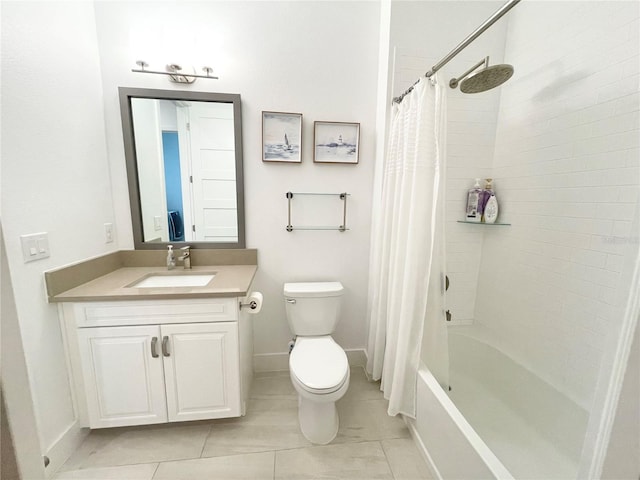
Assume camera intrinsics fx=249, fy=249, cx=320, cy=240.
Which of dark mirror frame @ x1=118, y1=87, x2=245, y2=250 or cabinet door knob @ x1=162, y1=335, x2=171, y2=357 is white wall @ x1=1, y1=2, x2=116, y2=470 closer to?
dark mirror frame @ x1=118, y1=87, x2=245, y2=250

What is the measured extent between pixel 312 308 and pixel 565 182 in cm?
164

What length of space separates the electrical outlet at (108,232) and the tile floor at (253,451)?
1114mm

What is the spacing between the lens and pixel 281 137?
67.6 inches

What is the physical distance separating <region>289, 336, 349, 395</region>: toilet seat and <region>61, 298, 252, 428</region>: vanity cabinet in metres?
0.35

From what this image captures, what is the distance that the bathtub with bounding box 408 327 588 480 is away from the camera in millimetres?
1051

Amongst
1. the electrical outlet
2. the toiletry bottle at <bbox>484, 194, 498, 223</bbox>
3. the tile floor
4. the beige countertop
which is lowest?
the tile floor

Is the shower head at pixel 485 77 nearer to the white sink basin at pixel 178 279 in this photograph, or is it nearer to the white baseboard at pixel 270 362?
the white sink basin at pixel 178 279

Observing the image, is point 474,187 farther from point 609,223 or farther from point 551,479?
point 551,479

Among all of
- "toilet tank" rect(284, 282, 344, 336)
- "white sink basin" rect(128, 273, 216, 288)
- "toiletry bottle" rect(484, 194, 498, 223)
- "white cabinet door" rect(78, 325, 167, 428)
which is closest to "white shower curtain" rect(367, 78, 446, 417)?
"toilet tank" rect(284, 282, 344, 336)

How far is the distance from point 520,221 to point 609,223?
1.42ft

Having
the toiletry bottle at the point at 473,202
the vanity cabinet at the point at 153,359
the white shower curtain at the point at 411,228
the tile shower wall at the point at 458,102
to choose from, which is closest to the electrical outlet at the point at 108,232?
the vanity cabinet at the point at 153,359

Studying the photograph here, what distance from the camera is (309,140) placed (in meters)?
1.76

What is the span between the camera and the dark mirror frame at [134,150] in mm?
1582

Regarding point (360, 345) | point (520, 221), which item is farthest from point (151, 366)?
point (520, 221)
